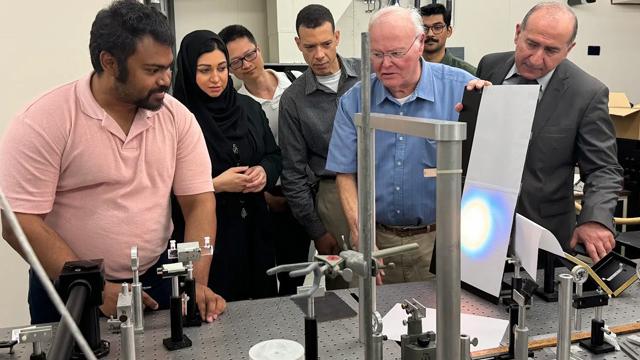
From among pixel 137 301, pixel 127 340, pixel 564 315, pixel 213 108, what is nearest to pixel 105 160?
pixel 137 301

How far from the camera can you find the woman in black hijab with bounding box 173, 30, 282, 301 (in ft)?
6.73

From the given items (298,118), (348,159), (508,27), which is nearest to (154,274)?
(348,159)

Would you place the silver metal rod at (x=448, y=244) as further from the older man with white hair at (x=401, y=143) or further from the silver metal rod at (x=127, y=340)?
the older man with white hair at (x=401, y=143)

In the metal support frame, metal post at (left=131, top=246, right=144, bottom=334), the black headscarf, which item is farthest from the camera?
the black headscarf

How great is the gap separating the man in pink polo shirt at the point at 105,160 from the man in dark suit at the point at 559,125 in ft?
3.62

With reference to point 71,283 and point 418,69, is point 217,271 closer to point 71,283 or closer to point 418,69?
point 418,69

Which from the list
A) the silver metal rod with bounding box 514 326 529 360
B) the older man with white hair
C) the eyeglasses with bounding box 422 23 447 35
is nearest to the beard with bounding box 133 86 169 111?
the older man with white hair

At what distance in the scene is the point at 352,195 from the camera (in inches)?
69.8

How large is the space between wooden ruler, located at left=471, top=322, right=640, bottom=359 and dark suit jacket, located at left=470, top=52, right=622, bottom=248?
22.2 inches

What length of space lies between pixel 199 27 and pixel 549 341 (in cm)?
331

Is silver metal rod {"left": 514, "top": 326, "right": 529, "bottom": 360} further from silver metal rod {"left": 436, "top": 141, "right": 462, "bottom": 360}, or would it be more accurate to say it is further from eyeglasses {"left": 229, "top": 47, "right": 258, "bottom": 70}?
eyeglasses {"left": 229, "top": 47, "right": 258, "bottom": 70}

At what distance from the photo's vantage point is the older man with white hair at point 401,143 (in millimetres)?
1742

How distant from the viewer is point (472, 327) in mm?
1264

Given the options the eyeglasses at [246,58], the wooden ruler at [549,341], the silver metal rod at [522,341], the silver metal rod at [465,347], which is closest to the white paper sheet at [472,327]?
the wooden ruler at [549,341]
